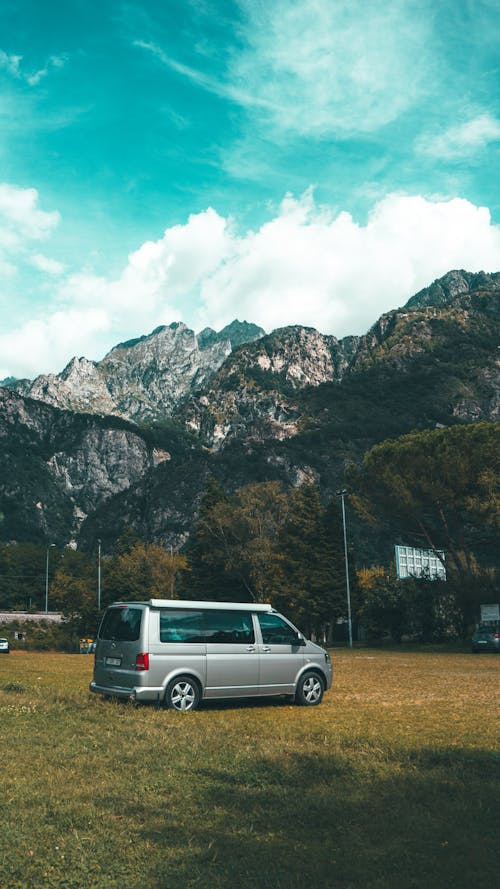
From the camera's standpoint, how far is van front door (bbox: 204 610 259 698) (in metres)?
13.6

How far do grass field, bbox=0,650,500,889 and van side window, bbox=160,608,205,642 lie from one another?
1541 mm

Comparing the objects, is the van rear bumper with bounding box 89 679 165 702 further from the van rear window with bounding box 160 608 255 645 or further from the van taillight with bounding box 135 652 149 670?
the van rear window with bounding box 160 608 255 645

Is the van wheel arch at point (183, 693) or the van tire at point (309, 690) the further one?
the van tire at point (309, 690)

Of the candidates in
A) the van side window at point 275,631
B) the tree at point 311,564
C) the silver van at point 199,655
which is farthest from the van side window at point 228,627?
the tree at point 311,564

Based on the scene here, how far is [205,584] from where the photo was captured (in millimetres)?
72625

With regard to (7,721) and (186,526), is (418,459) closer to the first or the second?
(7,721)

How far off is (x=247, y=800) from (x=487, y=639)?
3277 cm

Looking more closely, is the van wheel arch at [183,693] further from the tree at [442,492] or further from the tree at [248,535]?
the tree at [248,535]

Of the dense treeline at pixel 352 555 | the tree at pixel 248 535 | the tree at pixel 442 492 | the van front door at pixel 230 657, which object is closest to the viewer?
the van front door at pixel 230 657

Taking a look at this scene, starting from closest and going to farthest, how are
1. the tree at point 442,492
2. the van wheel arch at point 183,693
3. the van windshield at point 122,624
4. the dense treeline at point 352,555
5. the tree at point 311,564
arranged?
the van wheel arch at point 183,693, the van windshield at point 122,624, the tree at point 442,492, the dense treeline at point 352,555, the tree at point 311,564

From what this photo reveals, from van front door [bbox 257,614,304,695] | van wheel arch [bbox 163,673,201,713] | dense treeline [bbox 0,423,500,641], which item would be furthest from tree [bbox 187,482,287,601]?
van wheel arch [bbox 163,673,201,713]

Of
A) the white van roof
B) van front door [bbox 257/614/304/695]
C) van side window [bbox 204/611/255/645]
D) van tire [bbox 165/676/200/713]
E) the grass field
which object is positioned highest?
the white van roof

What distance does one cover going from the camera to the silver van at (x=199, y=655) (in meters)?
13.1

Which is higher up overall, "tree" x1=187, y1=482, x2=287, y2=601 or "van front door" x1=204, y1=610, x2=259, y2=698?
"tree" x1=187, y1=482, x2=287, y2=601
